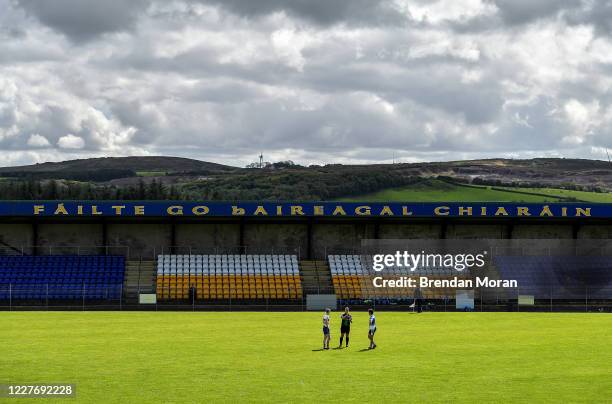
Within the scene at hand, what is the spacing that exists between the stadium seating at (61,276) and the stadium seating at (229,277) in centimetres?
416

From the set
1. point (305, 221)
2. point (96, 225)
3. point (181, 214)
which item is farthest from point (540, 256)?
point (96, 225)

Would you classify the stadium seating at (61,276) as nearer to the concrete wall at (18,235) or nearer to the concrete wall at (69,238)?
the concrete wall at (69,238)

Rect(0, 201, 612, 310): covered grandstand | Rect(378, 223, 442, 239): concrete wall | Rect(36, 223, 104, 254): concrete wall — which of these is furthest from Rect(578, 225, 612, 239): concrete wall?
Rect(36, 223, 104, 254): concrete wall

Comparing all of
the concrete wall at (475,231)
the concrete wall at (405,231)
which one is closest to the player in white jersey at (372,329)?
the concrete wall at (405,231)

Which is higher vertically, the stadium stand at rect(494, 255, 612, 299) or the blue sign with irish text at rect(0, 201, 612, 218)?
the blue sign with irish text at rect(0, 201, 612, 218)

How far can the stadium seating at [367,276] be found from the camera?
75750 millimetres

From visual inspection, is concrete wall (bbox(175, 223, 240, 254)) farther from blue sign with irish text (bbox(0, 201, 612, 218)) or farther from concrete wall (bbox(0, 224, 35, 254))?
concrete wall (bbox(0, 224, 35, 254))

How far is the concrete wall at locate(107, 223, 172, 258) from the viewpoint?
81.8m

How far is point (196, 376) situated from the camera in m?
31.6

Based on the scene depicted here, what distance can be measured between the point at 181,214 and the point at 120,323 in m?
24.2

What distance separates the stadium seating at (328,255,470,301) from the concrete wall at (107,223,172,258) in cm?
1588

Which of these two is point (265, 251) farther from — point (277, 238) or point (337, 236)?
point (337, 236)

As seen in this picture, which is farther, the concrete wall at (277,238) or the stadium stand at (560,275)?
the concrete wall at (277,238)

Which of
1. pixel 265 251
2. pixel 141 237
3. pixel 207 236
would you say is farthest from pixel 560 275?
pixel 141 237
